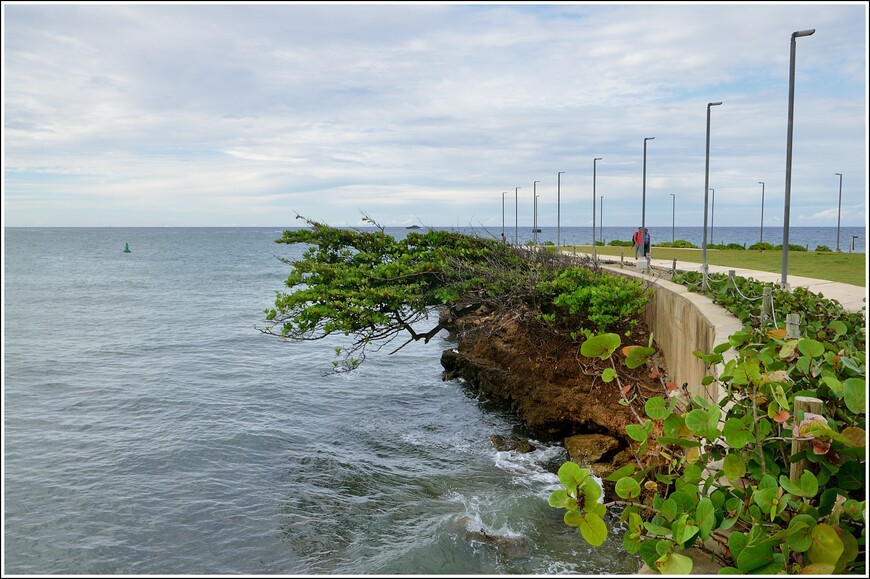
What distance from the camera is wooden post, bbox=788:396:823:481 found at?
3803mm

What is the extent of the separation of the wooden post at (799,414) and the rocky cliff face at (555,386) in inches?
281

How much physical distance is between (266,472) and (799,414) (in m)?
11.6

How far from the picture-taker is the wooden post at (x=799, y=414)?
3803mm

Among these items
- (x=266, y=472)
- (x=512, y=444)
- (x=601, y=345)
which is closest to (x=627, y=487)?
(x=601, y=345)

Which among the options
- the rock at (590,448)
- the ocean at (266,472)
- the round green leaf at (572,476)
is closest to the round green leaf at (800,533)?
the round green leaf at (572,476)

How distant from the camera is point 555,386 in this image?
14391mm

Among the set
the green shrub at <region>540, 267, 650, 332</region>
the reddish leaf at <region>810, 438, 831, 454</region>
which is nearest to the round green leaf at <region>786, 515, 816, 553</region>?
the reddish leaf at <region>810, 438, 831, 454</region>

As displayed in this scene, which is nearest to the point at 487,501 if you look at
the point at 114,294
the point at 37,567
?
the point at 37,567

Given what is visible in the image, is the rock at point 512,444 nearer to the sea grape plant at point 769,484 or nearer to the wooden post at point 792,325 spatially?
the wooden post at point 792,325

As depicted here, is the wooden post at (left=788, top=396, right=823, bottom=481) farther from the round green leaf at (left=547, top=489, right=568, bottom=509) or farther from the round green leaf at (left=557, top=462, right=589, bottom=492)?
the round green leaf at (left=547, top=489, right=568, bottom=509)

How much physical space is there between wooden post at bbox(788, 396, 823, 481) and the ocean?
5.58 metres

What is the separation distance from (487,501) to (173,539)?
5.05 m

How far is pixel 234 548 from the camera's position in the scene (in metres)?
10.5

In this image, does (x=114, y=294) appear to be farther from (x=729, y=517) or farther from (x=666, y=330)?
(x=729, y=517)
